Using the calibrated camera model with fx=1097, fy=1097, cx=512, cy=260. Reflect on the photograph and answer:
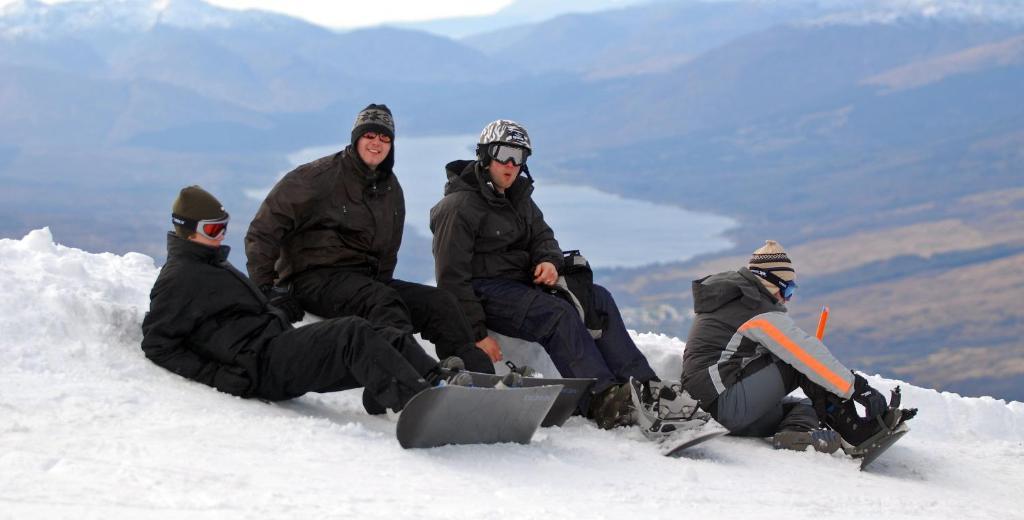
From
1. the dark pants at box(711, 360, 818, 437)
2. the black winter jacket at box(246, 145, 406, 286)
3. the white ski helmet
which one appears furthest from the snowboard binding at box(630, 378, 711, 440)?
the black winter jacket at box(246, 145, 406, 286)

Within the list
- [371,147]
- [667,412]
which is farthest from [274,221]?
[667,412]

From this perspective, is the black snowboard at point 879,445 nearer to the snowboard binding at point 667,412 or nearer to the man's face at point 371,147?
the snowboard binding at point 667,412

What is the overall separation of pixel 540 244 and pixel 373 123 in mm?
1143

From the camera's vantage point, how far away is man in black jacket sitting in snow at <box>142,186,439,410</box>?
4426 mm

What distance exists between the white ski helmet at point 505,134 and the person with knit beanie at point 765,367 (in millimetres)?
1176

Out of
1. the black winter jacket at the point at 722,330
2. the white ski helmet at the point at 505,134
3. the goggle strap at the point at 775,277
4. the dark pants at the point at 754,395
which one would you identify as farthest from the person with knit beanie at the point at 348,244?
the goggle strap at the point at 775,277

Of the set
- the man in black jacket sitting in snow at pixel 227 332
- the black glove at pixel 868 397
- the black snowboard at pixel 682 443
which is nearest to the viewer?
the man in black jacket sitting in snow at pixel 227 332

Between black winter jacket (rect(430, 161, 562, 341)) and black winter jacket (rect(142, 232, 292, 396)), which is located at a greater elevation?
black winter jacket (rect(430, 161, 562, 341))

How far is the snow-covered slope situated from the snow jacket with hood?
0.37 m

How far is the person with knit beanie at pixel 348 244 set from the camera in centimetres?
529

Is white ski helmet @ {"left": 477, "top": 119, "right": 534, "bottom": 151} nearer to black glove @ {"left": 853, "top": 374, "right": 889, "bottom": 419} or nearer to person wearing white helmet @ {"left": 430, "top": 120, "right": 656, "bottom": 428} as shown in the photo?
person wearing white helmet @ {"left": 430, "top": 120, "right": 656, "bottom": 428}

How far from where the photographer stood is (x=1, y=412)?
4031 millimetres

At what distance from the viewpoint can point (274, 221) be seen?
5301 mm

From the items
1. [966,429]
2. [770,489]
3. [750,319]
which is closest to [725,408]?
[750,319]
